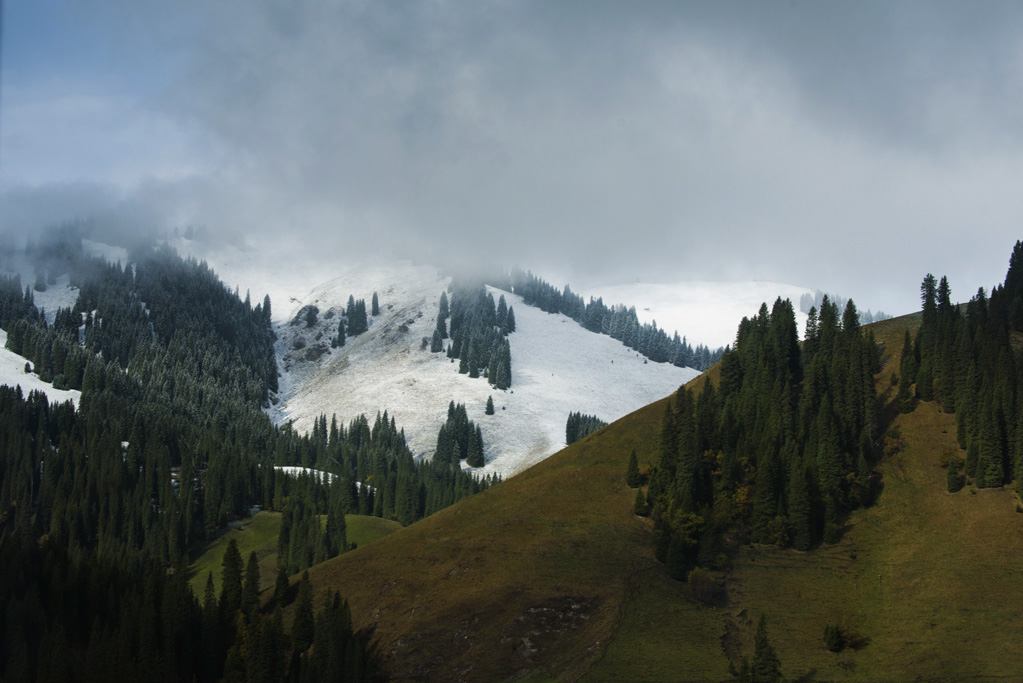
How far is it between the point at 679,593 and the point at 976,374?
53531mm

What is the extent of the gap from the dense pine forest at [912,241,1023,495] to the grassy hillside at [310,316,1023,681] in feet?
10.5

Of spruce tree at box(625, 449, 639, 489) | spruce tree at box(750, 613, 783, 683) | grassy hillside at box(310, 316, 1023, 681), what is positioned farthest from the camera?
spruce tree at box(625, 449, 639, 489)

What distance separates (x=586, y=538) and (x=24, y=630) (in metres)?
72.1

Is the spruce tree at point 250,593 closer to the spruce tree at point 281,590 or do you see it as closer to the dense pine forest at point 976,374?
the spruce tree at point 281,590

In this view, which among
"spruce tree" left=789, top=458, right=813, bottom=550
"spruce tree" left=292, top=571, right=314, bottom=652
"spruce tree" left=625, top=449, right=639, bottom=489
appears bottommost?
"spruce tree" left=292, top=571, right=314, bottom=652

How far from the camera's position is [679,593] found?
96.5 m

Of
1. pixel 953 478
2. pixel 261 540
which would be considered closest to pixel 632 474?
pixel 953 478

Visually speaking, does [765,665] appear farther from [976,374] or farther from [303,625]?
[976,374]

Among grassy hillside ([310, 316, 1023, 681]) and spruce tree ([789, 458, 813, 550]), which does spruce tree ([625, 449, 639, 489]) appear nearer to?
grassy hillside ([310, 316, 1023, 681])

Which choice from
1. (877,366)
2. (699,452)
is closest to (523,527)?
(699,452)

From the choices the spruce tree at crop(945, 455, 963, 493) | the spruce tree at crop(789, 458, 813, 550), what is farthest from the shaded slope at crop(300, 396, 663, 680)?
the spruce tree at crop(945, 455, 963, 493)

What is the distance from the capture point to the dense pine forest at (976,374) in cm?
10338

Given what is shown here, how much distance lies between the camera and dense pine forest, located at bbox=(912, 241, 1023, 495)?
103m

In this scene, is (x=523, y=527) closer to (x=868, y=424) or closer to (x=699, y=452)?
(x=699, y=452)
